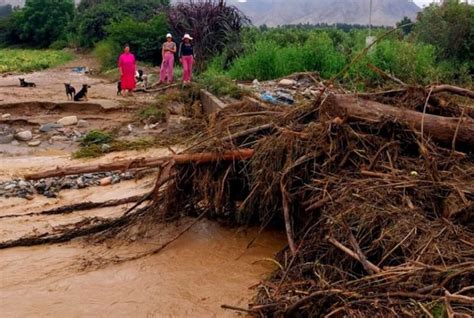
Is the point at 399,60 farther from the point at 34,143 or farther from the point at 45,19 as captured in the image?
the point at 45,19

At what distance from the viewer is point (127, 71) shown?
14.4 m

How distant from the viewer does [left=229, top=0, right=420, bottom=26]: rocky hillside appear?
54.1 metres

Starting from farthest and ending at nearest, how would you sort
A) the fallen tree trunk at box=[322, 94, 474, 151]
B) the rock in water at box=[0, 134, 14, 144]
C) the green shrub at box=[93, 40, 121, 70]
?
1. the green shrub at box=[93, 40, 121, 70]
2. the rock in water at box=[0, 134, 14, 144]
3. the fallen tree trunk at box=[322, 94, 474, 151]

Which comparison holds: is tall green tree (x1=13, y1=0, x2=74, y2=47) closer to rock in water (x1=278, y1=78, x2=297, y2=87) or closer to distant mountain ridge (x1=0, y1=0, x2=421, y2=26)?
distant mountain ridge (x1=0, y1=0, x2=421, y2=26)

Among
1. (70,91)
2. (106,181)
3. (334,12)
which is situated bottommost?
(106,181)

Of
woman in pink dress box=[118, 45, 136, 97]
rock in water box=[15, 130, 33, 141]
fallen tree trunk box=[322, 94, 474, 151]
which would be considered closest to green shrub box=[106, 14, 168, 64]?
woman in pink dress box=[118, 45, 136, 97]

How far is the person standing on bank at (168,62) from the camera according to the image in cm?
1498

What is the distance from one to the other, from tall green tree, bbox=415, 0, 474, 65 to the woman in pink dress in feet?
26.8

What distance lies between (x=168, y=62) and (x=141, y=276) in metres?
10.8

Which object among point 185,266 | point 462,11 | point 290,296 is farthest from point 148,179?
point 462,11

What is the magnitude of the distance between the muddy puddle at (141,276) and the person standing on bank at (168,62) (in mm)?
9641

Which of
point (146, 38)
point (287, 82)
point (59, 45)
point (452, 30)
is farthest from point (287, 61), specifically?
point (59, 45)

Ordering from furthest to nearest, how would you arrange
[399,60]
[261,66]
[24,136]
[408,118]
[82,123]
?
[261,66], [82,123], [399,60], [24,136], [408,118]

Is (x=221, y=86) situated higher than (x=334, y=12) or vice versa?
(x=334, y=12)
